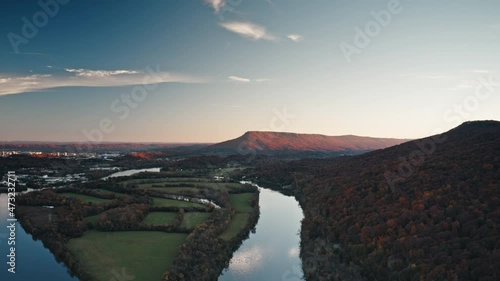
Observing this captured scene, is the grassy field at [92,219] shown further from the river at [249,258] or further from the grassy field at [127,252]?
the river at [249,258]

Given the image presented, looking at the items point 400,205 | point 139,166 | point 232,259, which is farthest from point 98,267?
point 139,166

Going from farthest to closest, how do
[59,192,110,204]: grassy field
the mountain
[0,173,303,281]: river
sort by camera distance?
[59,192,110,204]: grassy field, [0,173,303,281]: river, the mountain

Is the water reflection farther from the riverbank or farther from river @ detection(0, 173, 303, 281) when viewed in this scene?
the riverbank

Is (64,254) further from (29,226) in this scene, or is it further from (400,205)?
(400,205)

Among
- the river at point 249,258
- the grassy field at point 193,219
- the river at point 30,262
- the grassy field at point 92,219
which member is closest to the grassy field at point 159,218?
the grassy field at point 193,219

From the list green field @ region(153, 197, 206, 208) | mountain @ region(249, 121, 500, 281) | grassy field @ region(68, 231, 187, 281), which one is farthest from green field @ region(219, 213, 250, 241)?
green field @ region(153, 197, 206, 208)

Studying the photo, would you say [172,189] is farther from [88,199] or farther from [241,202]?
[241,202]
